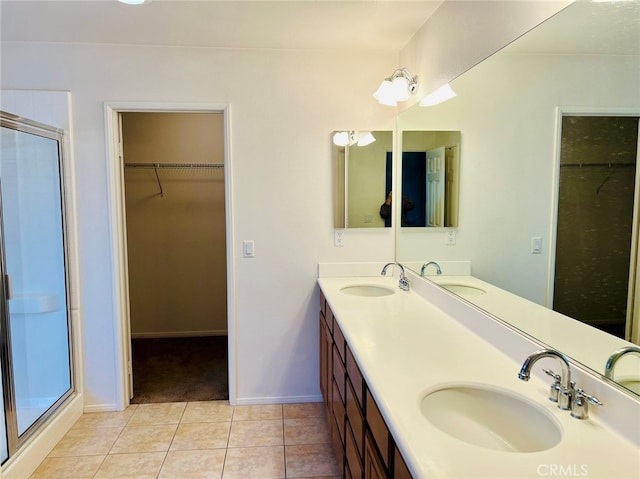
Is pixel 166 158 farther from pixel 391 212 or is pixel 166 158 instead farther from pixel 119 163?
pixel 391 212

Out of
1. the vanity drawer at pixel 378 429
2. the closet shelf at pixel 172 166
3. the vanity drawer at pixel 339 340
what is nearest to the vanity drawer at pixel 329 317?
the vanity drawer at pixel 339 340

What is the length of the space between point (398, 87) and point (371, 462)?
2.04 meters

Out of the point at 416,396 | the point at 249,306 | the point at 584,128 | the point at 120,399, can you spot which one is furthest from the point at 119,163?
the point at 584,128

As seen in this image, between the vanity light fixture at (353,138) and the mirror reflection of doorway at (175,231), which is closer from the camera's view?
the vanity light fixture at (353,138)

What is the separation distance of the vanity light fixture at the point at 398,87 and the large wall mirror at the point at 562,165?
58 cm

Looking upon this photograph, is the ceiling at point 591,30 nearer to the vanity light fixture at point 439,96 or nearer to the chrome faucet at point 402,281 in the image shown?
the vanity light fixture at point 439,96

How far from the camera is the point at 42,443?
2.36 meters

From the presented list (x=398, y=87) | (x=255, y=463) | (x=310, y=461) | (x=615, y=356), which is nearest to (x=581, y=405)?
(x=615, y=356)

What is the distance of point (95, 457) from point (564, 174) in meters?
2.74

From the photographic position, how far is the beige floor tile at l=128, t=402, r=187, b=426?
2.75 m

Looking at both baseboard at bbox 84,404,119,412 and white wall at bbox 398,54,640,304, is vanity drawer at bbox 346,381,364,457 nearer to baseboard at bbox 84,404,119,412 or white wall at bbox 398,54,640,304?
white wall at bbox 398,54,640,304

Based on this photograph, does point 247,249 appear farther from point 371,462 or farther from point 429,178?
point 371,462

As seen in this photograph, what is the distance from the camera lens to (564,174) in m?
1.32

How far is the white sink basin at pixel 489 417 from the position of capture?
1188 millimetres
